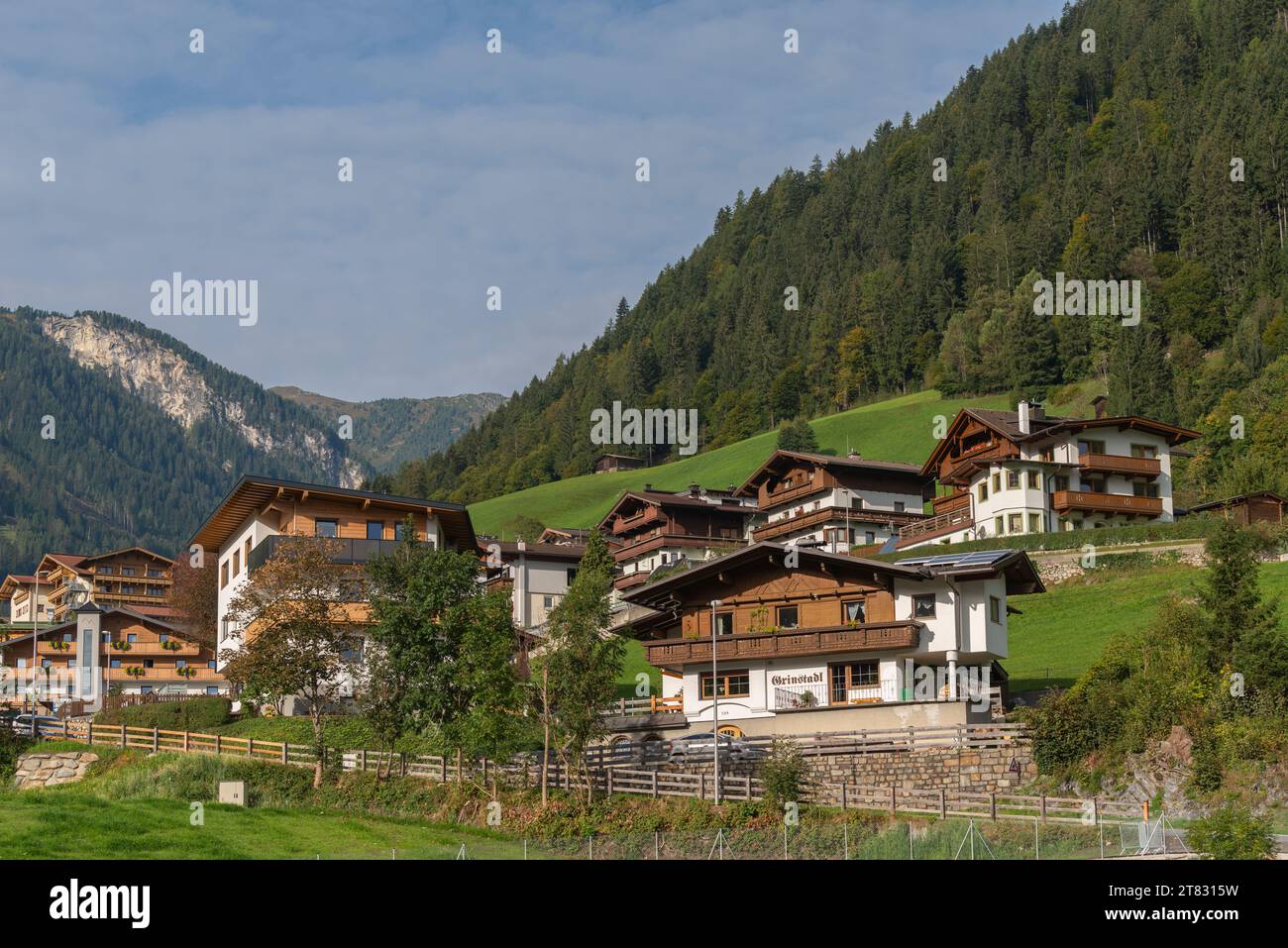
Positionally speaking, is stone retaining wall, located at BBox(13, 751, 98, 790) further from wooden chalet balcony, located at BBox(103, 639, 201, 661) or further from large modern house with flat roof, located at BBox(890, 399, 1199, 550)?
large modern house with flat roof, located at BBox(890, 399, 1199, 550)

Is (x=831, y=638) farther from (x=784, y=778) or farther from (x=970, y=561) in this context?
(x=784, y=778)

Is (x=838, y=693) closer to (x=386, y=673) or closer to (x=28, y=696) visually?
(x=386, y=673)

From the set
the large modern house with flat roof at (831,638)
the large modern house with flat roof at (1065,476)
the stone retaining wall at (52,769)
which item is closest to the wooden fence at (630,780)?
the stone retaining wall at (52,769)

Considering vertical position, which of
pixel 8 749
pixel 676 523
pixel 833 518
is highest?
pixel 676 523

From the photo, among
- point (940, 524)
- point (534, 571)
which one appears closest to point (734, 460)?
point (534, 571)

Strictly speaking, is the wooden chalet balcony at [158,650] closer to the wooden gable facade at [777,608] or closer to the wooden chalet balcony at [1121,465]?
the wooden gable facade at [777,608]

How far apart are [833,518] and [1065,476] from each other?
20.3 meters

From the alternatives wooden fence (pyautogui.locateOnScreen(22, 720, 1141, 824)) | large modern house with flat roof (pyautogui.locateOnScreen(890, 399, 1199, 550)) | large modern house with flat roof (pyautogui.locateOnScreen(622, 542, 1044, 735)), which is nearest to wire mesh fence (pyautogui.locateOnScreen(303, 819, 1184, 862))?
wooden fence (pyautogui.locateOnScreen(22, 720, 1141, 824))

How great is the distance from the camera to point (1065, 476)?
84.9 metres

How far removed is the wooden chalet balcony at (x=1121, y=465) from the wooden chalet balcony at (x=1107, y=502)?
139 centimetres

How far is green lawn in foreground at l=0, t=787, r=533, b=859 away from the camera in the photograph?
3045 centimetres

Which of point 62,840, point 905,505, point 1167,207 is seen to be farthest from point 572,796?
point 1167,207

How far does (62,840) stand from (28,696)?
181 feet
